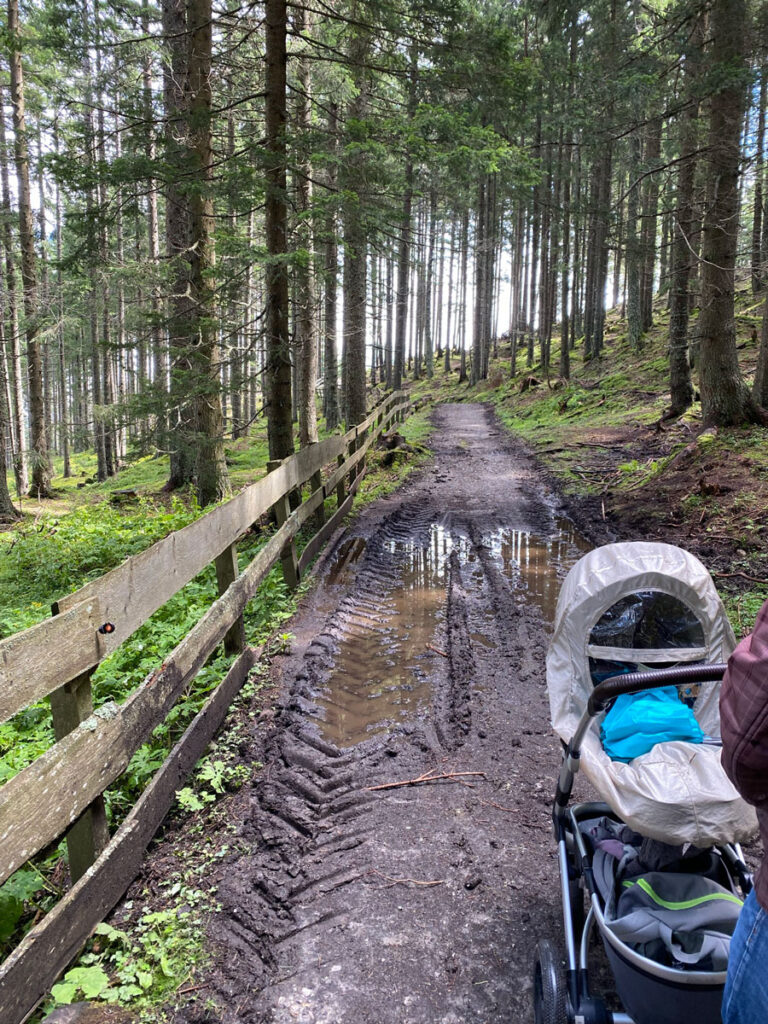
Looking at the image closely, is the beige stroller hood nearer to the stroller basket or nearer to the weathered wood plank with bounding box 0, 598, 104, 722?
the stroller basket

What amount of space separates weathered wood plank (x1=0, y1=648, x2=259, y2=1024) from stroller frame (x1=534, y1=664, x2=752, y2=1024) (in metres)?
1.70

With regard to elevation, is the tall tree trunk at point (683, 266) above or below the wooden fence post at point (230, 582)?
above

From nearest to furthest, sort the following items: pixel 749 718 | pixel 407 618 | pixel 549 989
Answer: pixel 749 718 < pixel 549 989 < pixel 407 618

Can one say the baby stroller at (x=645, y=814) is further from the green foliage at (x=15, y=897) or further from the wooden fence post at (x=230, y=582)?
the wooden fence post at (x=230, y=582)

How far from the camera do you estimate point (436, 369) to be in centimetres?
4844

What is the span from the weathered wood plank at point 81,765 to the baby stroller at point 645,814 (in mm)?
1786

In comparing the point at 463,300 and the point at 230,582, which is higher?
the point at 463,300

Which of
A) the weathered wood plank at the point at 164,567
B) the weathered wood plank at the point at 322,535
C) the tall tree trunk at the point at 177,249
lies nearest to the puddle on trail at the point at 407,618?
the weathered wood plank at the point at 322,535

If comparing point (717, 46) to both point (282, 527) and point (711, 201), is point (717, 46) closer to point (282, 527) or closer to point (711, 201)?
point (711, 201)

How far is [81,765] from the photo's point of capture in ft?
7.90

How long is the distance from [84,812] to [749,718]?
2424mm

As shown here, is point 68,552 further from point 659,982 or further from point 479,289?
point 479,289

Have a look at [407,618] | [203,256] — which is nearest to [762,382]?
[407,618]

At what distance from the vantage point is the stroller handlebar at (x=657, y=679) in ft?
6.65
